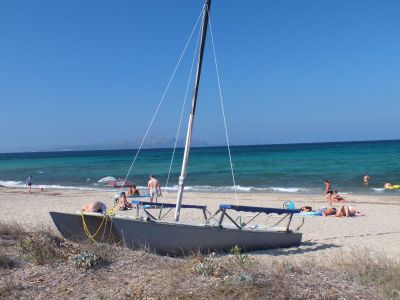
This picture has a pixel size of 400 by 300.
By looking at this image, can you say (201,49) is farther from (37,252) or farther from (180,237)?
(37,252)

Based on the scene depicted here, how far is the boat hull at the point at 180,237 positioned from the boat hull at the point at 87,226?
0.19 metres

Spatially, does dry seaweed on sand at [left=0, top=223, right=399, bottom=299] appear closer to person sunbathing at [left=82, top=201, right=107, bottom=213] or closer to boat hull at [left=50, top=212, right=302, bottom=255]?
boat hull at [left=50, top=212, right=302, bottom=255]

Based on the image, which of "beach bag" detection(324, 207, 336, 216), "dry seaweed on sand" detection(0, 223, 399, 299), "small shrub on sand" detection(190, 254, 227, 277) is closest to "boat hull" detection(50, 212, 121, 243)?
"dry seaweed on sand" detection(0, 223, 399, 299)

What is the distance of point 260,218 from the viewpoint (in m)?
16.4

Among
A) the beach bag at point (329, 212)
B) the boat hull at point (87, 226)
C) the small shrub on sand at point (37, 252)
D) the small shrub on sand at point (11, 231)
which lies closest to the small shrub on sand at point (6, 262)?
the small shrub on sand at point (37, 252)

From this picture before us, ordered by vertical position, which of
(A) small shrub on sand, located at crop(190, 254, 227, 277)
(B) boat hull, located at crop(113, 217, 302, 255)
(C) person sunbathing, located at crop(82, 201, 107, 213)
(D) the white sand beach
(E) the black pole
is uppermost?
(E) the black pole

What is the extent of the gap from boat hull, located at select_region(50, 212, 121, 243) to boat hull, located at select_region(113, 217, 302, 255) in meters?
0.19

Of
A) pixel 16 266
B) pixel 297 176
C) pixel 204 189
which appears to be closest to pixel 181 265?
pixel 16 266

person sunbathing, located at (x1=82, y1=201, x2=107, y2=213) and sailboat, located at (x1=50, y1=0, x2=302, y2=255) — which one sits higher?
person sunbathing, located at (x1=82, y1=201, x2=107, y2=213)

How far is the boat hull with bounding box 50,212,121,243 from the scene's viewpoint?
31.2 ft

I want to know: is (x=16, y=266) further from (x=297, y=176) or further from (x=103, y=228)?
(x=297, y=176)

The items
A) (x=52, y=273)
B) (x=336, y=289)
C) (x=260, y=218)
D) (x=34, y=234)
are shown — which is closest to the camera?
(x=336, y=289)

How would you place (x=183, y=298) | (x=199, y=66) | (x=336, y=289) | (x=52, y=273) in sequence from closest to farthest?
(x=183, y=298), (x=336, y=289), (x=52, y=273), (x=199, y=66)

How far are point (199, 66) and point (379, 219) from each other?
10.3 meters
